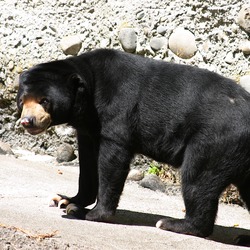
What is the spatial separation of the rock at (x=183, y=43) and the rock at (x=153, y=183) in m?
1.37

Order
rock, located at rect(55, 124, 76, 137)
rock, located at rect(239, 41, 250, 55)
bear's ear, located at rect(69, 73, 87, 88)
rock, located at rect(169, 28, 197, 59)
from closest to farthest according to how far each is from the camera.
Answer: bear's ear, located at rect(69, 73, 87, 88), rock, located at rect(239, 41, 250, 55), rock, located at rect(169, 28, 197, 59), rock, located at rect(55, 124, 76, 137)

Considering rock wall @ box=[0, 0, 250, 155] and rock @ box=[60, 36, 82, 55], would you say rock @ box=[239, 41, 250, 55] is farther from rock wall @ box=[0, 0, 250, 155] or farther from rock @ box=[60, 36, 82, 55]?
rock @ box=[60, 36, 82, 55]

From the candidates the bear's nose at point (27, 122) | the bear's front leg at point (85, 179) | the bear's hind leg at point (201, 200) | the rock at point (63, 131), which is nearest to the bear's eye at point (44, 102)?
the bear's nose at point (27, 122)

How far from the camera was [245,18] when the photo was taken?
7.73 meters

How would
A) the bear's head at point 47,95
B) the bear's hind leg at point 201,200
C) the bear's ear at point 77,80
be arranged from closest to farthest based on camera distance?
the bear's hind leg at point 201,200, the bear's head at point 47,95, the bear's ear at point 77,80

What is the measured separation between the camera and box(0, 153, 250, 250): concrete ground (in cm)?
469

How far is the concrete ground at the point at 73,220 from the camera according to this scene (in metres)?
4.69

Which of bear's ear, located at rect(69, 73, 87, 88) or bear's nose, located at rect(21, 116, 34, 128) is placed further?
bear's ear, located at rect(69, 73, 87, 88)

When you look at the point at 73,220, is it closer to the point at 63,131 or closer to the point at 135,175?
the point at 135,175

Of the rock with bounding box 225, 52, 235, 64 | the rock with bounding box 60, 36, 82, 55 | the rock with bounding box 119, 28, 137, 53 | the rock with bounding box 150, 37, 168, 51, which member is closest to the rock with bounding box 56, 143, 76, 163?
the rock with bounding box 60, 36, 82, 55

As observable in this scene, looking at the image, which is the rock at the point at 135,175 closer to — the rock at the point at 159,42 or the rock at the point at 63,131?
the rock at the point at 63,131

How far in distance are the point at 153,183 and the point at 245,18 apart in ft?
6.33

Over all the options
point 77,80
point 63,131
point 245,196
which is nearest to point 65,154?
point 63,131

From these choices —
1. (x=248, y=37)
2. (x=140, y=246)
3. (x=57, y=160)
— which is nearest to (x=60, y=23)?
(x=57, y=160)
